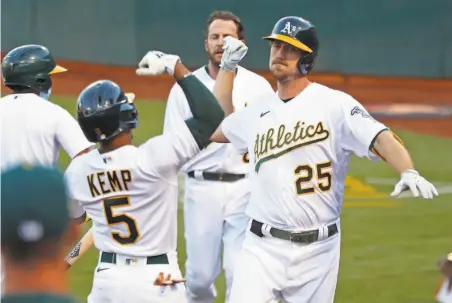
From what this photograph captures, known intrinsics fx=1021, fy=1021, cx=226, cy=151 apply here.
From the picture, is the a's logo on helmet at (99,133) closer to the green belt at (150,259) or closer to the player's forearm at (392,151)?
the green belt at (150,259)

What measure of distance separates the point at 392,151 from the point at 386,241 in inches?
217

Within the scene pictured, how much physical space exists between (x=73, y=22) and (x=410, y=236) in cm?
1518

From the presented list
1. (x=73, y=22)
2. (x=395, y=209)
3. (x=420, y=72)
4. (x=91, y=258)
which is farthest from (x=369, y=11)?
(x=91, y=258)

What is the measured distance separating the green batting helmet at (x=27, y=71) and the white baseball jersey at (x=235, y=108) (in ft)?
4.02

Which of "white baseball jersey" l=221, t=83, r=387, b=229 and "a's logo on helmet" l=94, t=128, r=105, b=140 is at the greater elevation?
"a's logo on helmet" l=94, t=128, r=105, b=140

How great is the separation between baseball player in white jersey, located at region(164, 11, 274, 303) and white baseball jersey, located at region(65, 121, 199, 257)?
2100mm

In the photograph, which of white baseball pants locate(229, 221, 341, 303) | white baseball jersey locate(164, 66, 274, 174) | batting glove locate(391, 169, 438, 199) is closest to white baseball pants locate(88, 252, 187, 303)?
white baseball pants locate(229, 221, 341, 303)

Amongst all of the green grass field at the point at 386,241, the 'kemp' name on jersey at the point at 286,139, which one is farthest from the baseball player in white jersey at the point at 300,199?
the green grass field at the point at 386,241

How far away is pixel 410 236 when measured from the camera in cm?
1120

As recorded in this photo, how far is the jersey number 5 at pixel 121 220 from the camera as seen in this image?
16.9 feet

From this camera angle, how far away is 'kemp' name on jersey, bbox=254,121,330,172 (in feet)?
19.1

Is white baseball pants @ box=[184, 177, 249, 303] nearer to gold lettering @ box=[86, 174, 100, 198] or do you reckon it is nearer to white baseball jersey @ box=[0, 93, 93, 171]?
white baseball jersey @ box=[0, 93, 93, 171]

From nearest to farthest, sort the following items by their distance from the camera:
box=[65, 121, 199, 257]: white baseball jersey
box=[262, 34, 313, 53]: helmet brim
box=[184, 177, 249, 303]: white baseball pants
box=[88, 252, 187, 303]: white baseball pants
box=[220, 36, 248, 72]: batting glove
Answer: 1. box=[65, 121, 199, 257]: white baseball jersey
2. box=[88, 252, 187, 303]: white baseball pants
3. box=[262, 34, 313, 53]: helmet brim
4. box=[220, 36, 248, 72]: batting glove
5. box=[184, 177, 249, 303]: white baseball pants

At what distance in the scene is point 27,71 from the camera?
6383 millimetres
